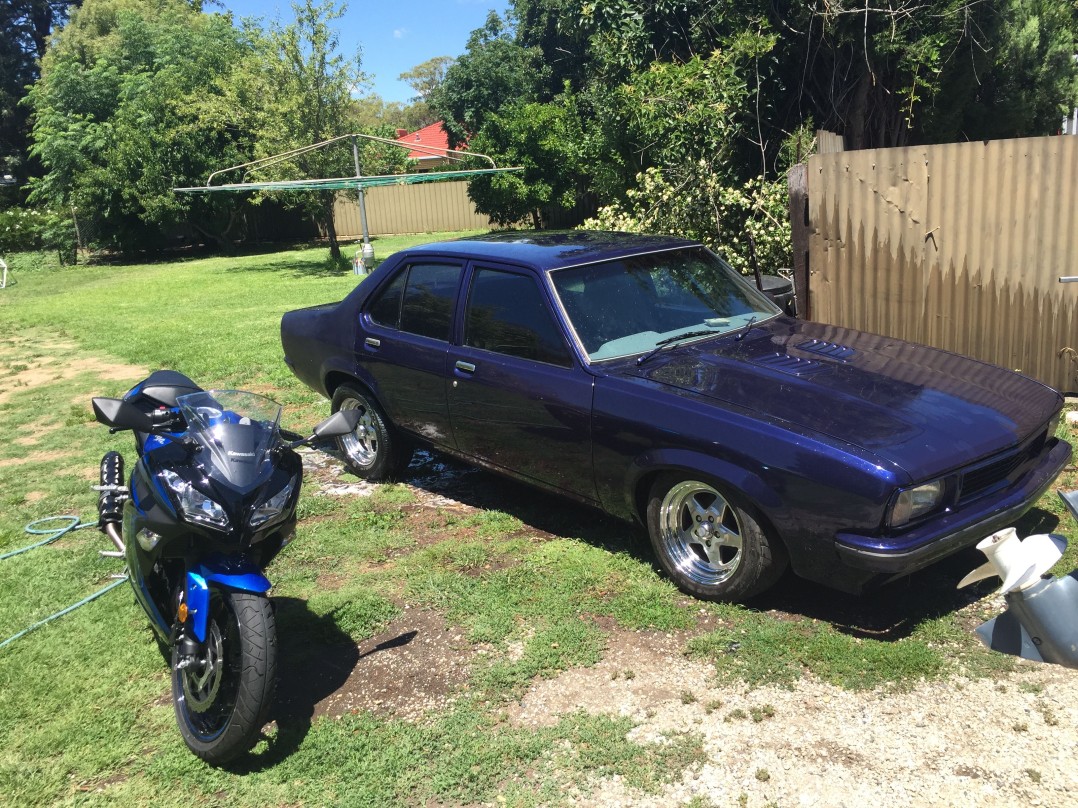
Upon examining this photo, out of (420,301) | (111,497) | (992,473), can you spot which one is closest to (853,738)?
(992,473)

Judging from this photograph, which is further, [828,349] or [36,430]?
[36,430]

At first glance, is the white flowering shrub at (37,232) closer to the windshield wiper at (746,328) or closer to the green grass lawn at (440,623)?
the green grass lawn at (440,623)

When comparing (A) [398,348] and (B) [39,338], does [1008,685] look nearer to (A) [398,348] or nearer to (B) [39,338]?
(A) [398,348]

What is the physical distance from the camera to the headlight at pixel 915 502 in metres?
3.46

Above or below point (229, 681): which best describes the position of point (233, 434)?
above

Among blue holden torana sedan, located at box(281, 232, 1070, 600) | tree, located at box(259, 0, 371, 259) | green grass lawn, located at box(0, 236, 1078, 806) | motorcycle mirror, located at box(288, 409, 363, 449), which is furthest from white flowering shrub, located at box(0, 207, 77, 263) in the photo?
motorcycle mirror, located at box(288, 409, 363, 449)

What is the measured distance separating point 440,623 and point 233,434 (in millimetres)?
1478

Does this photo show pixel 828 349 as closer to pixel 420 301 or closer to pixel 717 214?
pixel 420 301

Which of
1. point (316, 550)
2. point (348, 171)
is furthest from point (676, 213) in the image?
point (348, 171)

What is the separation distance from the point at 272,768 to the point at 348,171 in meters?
20.5

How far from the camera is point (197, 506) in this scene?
10.8 feet

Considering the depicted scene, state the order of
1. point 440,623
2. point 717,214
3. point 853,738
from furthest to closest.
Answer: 1. point 717,214
2. point 440,623
3. point 853,738

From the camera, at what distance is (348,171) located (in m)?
22.1

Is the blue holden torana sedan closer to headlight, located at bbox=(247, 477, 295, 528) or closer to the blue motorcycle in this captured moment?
the blue motorcycle
